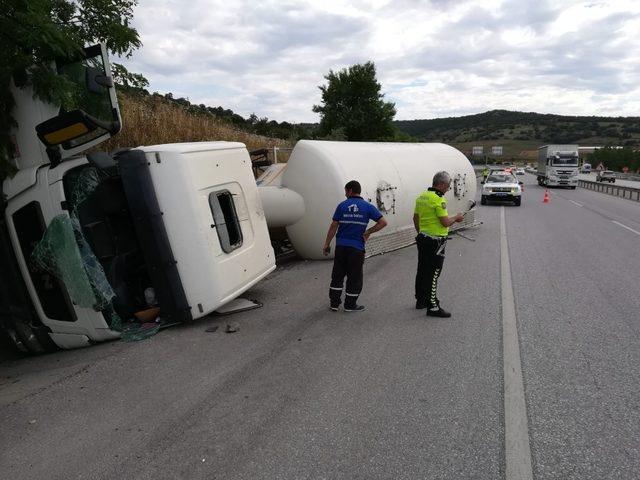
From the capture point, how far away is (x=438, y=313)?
18.3 ft

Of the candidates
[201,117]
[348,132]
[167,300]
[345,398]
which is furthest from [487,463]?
[348,132]

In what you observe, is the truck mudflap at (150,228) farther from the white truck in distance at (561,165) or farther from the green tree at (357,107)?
the green tree at (357,107)

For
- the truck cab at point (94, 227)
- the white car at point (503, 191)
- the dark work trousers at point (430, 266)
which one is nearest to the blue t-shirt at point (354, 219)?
the dark work trousers at point (430, 266)

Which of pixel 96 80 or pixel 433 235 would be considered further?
pixel 433 235

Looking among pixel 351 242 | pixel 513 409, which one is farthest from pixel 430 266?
pixel 513 409

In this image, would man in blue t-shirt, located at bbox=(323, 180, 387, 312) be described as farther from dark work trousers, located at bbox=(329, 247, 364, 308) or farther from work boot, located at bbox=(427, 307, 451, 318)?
work boot, located at bbox=(427, 307, 451, 318)

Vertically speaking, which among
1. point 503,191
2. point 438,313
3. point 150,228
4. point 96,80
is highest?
point 96,80

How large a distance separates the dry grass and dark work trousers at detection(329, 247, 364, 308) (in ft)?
19.5

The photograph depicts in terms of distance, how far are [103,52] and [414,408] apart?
460 centimetres

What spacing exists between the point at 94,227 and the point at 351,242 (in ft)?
9.32

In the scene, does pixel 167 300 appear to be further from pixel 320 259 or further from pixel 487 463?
pixel 320 259

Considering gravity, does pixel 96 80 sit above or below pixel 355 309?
above

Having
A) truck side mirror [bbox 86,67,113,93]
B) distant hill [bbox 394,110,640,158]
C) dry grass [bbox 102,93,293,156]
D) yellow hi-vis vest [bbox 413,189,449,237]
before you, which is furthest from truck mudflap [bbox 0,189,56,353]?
distant hill [bbox 394,110,640,158]

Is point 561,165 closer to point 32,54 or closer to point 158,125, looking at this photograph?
point 158,125
